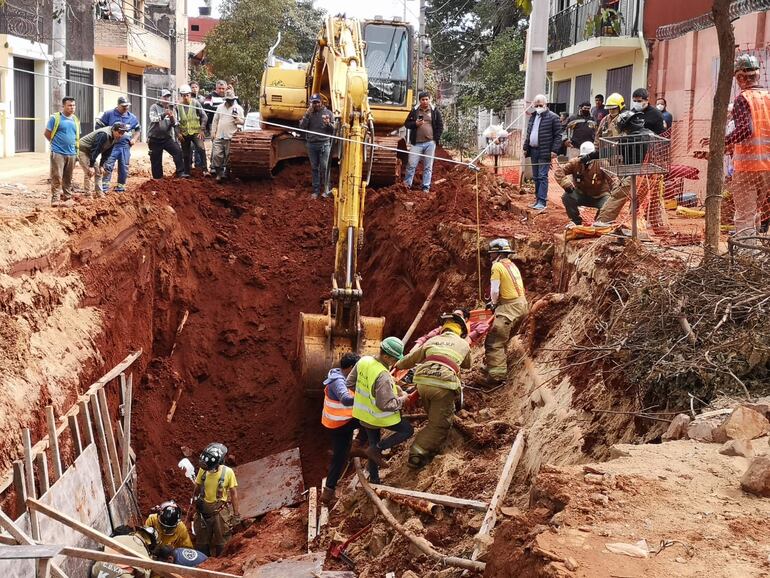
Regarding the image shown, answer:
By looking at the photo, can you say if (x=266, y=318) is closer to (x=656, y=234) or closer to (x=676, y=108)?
(x=656, y=234)

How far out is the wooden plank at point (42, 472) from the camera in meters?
8.91

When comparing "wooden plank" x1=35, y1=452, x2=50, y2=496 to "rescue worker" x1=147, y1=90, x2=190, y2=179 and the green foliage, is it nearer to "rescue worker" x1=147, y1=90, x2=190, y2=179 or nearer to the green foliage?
"rescue worker" x1=147, y1=90, x2=190, y2=179

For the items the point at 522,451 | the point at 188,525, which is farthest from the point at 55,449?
the point at 522,451

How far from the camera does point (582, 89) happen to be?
29125 millimetres

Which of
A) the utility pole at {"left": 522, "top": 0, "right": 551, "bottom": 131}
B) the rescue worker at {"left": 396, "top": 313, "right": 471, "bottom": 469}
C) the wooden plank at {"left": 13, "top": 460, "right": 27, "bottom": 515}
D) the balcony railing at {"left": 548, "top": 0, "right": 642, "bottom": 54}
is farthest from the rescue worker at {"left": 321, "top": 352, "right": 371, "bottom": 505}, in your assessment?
the balcony railing at {"left": 548, "top": 0, "right": 642, "bottom": 54}

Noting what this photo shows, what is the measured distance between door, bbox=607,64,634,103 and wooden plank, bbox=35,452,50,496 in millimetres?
19402

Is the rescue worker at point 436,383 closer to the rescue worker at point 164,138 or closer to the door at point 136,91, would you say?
the rescue worker at point 164,138

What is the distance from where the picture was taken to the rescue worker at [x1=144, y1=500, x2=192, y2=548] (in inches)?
386

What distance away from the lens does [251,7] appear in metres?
40.4

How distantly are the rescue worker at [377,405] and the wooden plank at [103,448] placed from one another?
Result: 2.96 m

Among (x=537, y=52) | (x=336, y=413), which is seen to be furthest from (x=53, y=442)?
(x=537, y=52)

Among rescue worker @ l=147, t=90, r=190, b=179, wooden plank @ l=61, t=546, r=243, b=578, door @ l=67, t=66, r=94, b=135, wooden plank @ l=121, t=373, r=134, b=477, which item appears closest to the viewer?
wooden plank @ l=61, t=546, r=243, b=578

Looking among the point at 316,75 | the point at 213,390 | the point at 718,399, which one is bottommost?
the point at 213,390

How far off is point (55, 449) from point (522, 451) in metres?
4.59
